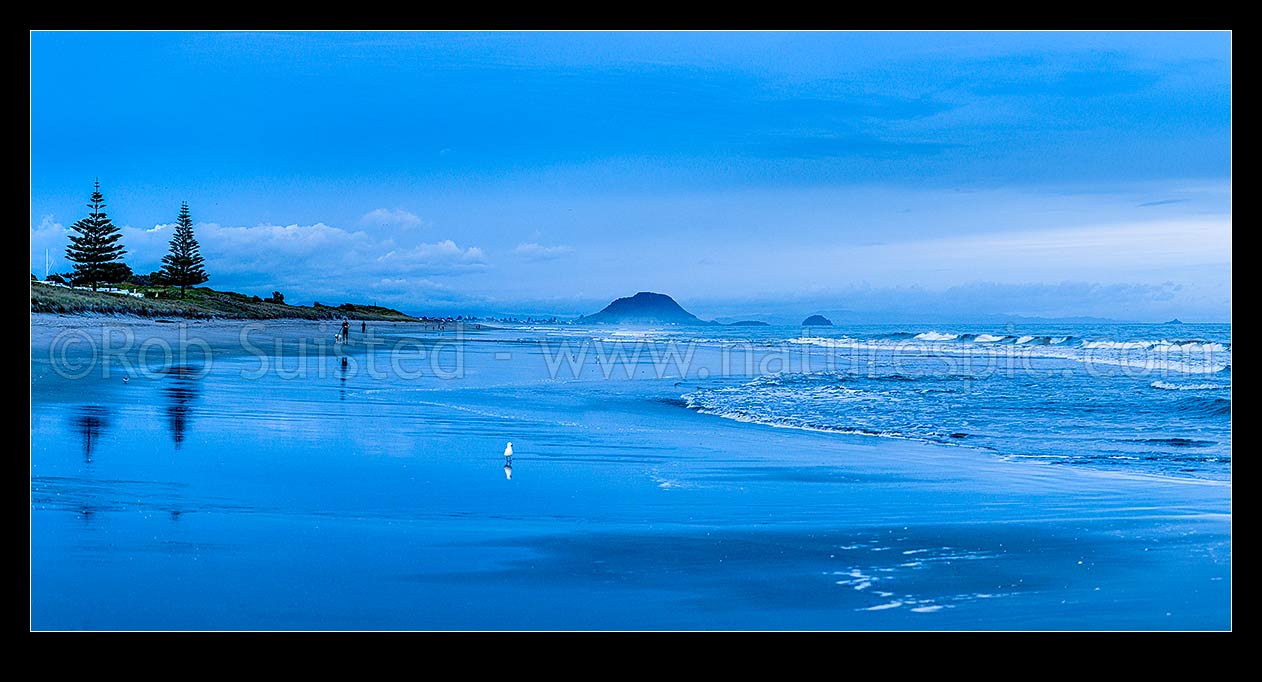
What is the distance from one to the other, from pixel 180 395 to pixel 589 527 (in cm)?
855

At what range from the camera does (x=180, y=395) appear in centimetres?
1246

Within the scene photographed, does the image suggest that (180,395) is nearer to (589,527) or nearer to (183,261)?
(589,527)

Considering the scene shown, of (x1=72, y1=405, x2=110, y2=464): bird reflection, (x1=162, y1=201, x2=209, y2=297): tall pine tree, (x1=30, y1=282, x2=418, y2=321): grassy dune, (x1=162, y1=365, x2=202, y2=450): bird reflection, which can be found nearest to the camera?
(x1=72, y1=405, x2=110, y2=464): bird reflection

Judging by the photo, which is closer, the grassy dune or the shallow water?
the shallow water

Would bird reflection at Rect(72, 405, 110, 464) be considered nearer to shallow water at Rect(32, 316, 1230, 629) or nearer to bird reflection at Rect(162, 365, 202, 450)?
shallow water at Rect(32, 316, 1230, 629)

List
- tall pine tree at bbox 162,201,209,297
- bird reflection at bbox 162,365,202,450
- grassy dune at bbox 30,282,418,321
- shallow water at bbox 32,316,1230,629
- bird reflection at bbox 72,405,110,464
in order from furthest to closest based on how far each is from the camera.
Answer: tall pine tree at bbox 162,201,209,297 → grassy dune at bbox 30,282,418,321 → bird reflection at bbox 162,365,202,450 → bird reflection at bbox 72,405,110,464 → shallow water at bbox 32,316,1230,629

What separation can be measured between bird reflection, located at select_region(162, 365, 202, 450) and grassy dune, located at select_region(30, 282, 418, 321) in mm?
2408

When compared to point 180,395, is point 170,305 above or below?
above

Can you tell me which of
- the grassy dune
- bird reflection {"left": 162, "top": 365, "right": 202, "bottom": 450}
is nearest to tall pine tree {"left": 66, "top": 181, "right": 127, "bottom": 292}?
the grassy dune

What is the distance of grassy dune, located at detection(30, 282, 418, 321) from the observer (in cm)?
3251

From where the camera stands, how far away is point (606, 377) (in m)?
19.4

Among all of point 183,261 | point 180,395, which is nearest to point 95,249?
point 183,261

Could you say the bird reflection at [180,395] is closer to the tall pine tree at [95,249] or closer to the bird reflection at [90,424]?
the bird reflection at [90,424]
